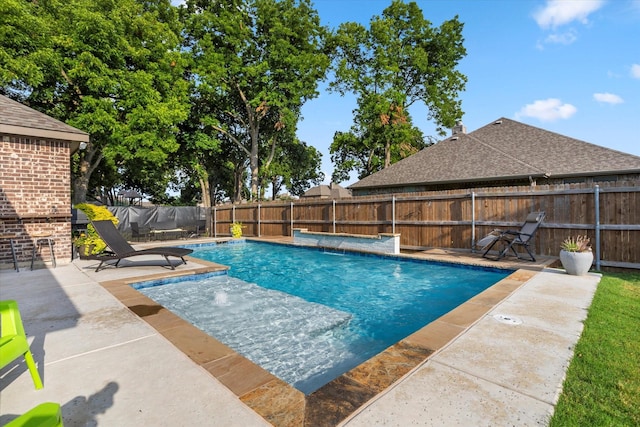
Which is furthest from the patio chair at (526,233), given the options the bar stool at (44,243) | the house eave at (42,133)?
the bar stool at (44,243)

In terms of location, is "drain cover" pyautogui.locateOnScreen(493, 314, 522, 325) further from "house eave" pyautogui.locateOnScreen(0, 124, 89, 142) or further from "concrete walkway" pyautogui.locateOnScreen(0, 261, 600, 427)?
"house eave" pyautogui.locateOnScreen(0, 124, 89, 142)

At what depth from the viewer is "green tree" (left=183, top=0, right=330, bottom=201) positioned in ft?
72.5

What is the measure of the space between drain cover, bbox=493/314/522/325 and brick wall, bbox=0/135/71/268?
9437mm

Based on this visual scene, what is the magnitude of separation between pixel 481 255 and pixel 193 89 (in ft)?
71.9

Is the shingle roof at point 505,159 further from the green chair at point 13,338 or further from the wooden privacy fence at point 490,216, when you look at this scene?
the green chair at point 13,338

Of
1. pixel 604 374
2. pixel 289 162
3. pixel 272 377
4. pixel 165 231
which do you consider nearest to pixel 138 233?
pixel 165 231

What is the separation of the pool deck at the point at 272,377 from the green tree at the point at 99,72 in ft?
47.9

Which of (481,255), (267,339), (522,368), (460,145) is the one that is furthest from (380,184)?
(522,368)

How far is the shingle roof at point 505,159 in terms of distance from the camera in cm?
1309

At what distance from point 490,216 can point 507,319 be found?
6411mm

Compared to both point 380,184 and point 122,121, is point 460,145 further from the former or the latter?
point 122,121

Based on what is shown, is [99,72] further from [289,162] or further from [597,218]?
[597,218]

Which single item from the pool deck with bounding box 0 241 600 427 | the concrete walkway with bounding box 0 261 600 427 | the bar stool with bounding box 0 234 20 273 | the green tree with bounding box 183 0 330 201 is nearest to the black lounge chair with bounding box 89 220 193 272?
the bar stool with bounding box 0 234 20 273

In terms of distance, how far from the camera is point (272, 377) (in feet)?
8.37
